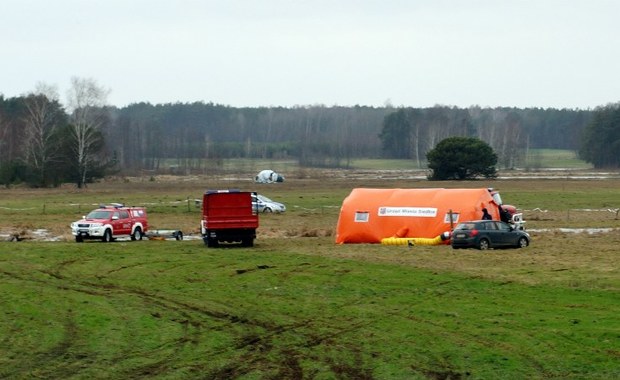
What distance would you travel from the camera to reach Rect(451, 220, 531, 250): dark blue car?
43875 mm

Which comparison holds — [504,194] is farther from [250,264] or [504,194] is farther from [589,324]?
[589,324]

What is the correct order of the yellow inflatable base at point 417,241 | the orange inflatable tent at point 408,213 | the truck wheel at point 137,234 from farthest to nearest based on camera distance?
the truck wheel at point 137,234 < the orange inflatable tent at point 408,213 < the yellow inflatable base at point 417,241

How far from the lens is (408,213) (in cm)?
4891

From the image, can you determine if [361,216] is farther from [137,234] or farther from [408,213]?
[137,234]

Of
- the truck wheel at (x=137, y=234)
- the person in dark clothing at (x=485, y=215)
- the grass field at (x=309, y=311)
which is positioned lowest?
the truck wheel at (x=137, y=234)

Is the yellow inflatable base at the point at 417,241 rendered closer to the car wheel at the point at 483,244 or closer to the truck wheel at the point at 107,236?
the car wheel at the point at 483,244

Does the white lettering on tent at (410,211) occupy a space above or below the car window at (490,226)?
above

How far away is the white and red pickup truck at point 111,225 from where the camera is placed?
50.3 m

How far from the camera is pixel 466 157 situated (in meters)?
114

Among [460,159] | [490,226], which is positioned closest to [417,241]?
[490,226]

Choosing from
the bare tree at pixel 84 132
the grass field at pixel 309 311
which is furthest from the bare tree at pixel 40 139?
the grass field at pixel 309 311

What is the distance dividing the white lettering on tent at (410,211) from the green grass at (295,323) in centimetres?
1250

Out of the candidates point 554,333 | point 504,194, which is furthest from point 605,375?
point 504,194

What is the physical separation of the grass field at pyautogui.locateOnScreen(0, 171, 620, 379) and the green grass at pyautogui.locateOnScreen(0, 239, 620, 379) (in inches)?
2.0
